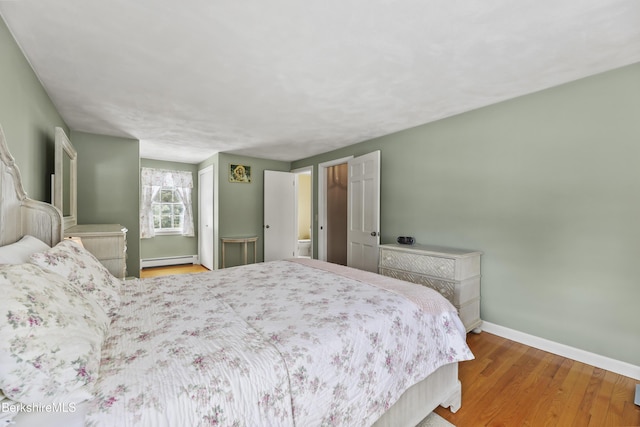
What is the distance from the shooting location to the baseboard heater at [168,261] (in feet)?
18.2

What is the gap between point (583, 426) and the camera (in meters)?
1.58

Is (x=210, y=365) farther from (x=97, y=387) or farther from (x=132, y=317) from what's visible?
(x=132, y=317)

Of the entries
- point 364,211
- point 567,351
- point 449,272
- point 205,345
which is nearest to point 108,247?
point 205,345

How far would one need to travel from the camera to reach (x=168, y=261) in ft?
19.0

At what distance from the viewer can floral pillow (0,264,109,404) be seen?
0.71 metres

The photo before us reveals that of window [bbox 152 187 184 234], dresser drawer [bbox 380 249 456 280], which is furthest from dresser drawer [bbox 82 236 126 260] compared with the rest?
window [bbox 152 187 184 234]

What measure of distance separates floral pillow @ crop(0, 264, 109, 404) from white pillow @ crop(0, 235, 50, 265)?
1.17ft

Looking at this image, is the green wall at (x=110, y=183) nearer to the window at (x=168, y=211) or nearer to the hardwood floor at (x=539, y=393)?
the window at (x=168, y=211)

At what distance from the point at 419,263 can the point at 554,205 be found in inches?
50.0

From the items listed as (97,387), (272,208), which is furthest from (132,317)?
(272,208)

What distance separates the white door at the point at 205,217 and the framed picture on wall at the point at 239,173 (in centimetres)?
47

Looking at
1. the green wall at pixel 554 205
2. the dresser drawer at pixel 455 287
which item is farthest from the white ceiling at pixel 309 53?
the dresser drawer at pixel 455 287

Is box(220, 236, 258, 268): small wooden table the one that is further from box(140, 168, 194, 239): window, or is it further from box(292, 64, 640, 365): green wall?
box(292, 64, 640, 365): green wall

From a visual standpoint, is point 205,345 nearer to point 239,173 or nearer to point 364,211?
point 364,211
